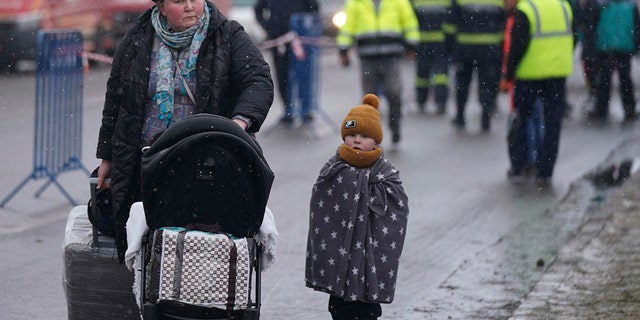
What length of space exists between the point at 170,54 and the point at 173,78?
108mm

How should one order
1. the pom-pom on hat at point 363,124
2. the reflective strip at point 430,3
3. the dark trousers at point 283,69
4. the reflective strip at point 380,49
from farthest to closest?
1. the reflective strip at point 430,3
2. the dark trousers at point 283,69
3. the reflective strip at point 380,49
4. the pom-pom on hat at point 363,124

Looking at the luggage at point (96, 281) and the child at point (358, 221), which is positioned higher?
the child at point (358, 221)

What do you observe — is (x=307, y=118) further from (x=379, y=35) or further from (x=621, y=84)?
(x=621, y=84)

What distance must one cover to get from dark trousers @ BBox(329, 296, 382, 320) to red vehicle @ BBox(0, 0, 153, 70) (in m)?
15.6

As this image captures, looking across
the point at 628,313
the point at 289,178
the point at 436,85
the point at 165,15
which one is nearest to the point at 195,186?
the point at 165,15

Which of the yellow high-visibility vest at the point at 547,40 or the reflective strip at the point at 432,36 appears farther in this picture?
the reflective strip at the point at 432,36

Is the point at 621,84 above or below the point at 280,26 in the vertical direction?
below

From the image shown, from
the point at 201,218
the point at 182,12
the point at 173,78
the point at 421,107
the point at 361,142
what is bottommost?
the point at 421,107

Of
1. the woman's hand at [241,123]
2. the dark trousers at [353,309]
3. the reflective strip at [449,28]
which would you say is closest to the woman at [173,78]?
the woman's hand at [241,123]

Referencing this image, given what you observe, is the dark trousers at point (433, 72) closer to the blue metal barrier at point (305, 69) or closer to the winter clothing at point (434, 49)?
the winter clothing at point (434, 49)

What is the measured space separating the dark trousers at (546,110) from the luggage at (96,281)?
665 cm

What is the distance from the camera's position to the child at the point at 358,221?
6016 mm

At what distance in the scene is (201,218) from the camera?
5.24m

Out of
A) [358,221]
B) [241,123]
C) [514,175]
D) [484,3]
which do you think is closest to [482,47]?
[484,3]
